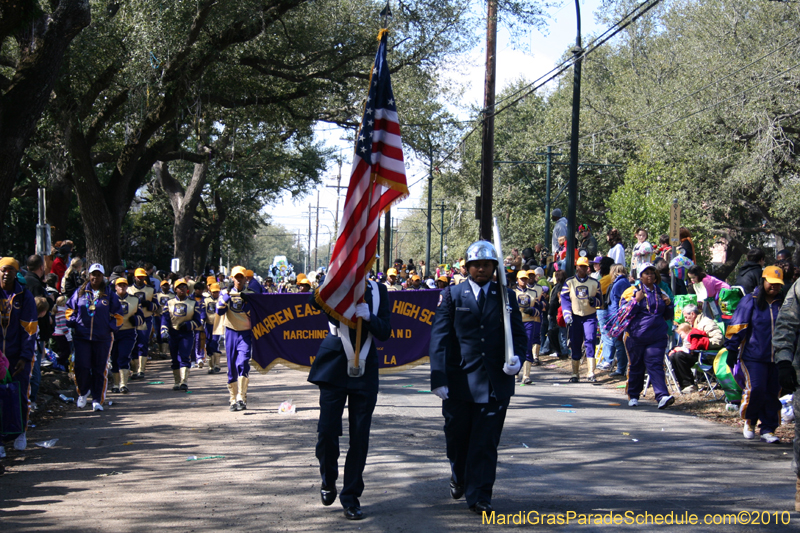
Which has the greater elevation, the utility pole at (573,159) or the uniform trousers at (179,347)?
the utility pole at (573,159)

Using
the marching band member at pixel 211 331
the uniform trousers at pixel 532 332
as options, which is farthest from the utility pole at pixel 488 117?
the marching band member at pixel 211 331

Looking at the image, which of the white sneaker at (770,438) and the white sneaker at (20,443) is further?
the white sneaker at (770,438)

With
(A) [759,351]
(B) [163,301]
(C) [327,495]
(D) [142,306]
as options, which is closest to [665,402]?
(A) [759,351]

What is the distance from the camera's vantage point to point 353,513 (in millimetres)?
5613

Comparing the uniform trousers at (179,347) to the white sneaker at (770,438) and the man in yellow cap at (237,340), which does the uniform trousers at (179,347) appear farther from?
the white sneaker at (770,438)

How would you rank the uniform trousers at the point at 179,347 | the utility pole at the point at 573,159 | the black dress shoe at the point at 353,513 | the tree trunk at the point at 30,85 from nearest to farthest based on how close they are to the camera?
the black dress shoe at the point at 353,513 < the tree trunk at the point at 30,85 < the uniform trousers at the point at 179,347 < the utility pole at the point at 573,159

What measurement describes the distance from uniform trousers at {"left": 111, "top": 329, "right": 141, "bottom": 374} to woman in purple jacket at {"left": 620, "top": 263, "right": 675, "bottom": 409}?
821 cm

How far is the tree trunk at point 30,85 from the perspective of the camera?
9.43 metres

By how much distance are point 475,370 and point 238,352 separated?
19.3 feet

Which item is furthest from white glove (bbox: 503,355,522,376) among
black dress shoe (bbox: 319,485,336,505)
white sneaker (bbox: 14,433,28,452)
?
white sneaker (bbox: 14,433,28,452)

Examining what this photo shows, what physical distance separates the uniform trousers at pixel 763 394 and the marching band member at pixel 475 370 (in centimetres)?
387

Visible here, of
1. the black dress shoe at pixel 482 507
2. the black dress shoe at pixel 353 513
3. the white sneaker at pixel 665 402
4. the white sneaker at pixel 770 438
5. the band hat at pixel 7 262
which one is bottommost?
the black dress shoe at pixel 353 513

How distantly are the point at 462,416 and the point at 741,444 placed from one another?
4215 mm

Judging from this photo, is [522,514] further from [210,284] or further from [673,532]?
[210,284]
